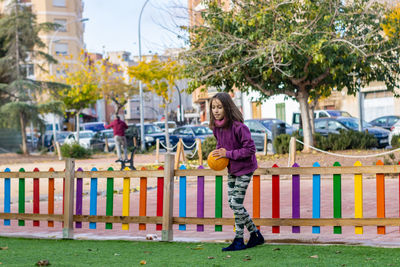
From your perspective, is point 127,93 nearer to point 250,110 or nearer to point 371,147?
point 250,110

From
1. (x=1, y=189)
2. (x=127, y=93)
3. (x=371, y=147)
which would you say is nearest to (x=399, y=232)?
(x=1, y=189)

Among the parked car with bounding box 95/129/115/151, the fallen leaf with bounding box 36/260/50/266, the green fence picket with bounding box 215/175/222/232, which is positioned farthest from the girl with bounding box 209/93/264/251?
the parked car with bounding box 95/129/115/151

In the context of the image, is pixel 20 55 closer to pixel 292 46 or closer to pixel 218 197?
pixel 292 46

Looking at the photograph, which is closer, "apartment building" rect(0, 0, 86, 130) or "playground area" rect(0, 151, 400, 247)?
"playground area" rect(0, 151, 400, 247)

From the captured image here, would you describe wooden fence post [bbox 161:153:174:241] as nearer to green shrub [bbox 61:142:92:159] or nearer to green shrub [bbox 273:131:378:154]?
green shrub [bbox 273:131:378:154]

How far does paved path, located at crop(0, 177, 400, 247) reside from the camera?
778cm

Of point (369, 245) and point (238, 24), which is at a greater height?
point (238, 24)

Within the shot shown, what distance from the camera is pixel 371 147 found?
2442cm

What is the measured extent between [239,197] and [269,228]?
101 inches

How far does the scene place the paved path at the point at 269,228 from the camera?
25.5 feet

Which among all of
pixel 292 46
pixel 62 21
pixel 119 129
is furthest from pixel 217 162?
pixel 62 21

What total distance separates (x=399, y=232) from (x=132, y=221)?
3.10m

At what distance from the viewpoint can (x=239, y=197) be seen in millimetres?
6949

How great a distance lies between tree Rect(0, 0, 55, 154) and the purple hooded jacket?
32445 mm
